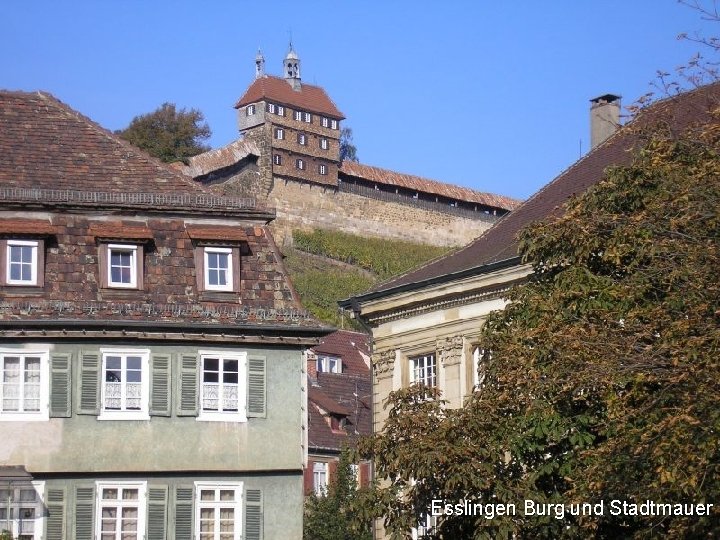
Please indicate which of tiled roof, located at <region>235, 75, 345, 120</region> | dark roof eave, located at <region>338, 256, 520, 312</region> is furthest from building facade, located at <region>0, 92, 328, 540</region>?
tiled roof, located at <region>235, 75, 345, 120</region>

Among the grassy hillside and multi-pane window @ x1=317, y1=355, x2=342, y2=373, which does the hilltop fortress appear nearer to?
the grassy hillside

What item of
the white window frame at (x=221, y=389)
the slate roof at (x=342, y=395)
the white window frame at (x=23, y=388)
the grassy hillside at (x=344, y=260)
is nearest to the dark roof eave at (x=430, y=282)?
the white window frame at (x=221, y=389)

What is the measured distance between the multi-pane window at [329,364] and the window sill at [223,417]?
1463 inches

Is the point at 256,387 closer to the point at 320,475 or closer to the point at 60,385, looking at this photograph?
the point at 60,385

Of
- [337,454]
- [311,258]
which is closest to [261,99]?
[311,258]

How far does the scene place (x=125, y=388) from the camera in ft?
97.0

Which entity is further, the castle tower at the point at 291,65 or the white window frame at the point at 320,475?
the castle tower at the point at 291,65

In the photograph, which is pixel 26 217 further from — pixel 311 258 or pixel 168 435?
pixel 311 258

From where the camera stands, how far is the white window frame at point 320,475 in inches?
2185

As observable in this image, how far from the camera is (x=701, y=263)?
63.4ft

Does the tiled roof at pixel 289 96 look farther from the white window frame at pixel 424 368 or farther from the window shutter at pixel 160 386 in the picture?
the window shutter at pixel 160 386

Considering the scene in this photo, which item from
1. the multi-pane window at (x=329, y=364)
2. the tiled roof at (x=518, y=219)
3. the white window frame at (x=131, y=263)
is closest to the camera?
the white window frame at (x=131, y=263)

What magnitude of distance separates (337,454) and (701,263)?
38.6 meters

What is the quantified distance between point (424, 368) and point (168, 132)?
74.7 metres
